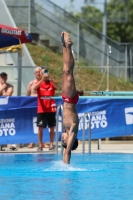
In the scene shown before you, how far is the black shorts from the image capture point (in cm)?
1617

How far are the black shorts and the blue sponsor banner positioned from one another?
225 mm

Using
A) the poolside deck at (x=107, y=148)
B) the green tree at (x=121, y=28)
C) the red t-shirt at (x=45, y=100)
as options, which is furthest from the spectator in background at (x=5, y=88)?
the green tree at (x=121, y=28)

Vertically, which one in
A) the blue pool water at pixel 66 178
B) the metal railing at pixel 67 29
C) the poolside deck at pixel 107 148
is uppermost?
the metal railing at pixel 67 29

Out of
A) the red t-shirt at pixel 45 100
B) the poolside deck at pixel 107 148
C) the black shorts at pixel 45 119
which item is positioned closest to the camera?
the poolside deck at pixel 107 148

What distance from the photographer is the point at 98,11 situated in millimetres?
86875

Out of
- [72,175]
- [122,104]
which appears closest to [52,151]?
[122,104]

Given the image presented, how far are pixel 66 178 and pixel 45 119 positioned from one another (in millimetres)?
6562

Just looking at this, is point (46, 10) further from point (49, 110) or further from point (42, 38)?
point (49, 110)

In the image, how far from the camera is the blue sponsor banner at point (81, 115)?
16406mm

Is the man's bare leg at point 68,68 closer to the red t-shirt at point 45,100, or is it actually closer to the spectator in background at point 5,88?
the red t-shirt at point 45,100

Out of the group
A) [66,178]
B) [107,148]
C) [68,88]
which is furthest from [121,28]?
[66,178]

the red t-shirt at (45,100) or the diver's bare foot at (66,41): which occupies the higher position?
the diver's bare foot at (66,41)

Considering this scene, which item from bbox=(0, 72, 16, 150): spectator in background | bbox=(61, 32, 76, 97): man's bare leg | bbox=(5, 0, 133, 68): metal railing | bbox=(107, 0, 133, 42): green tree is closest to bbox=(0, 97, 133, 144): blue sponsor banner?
bbox=(0, 72, 16, 150): spectator in background

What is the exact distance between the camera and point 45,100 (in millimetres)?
16344
